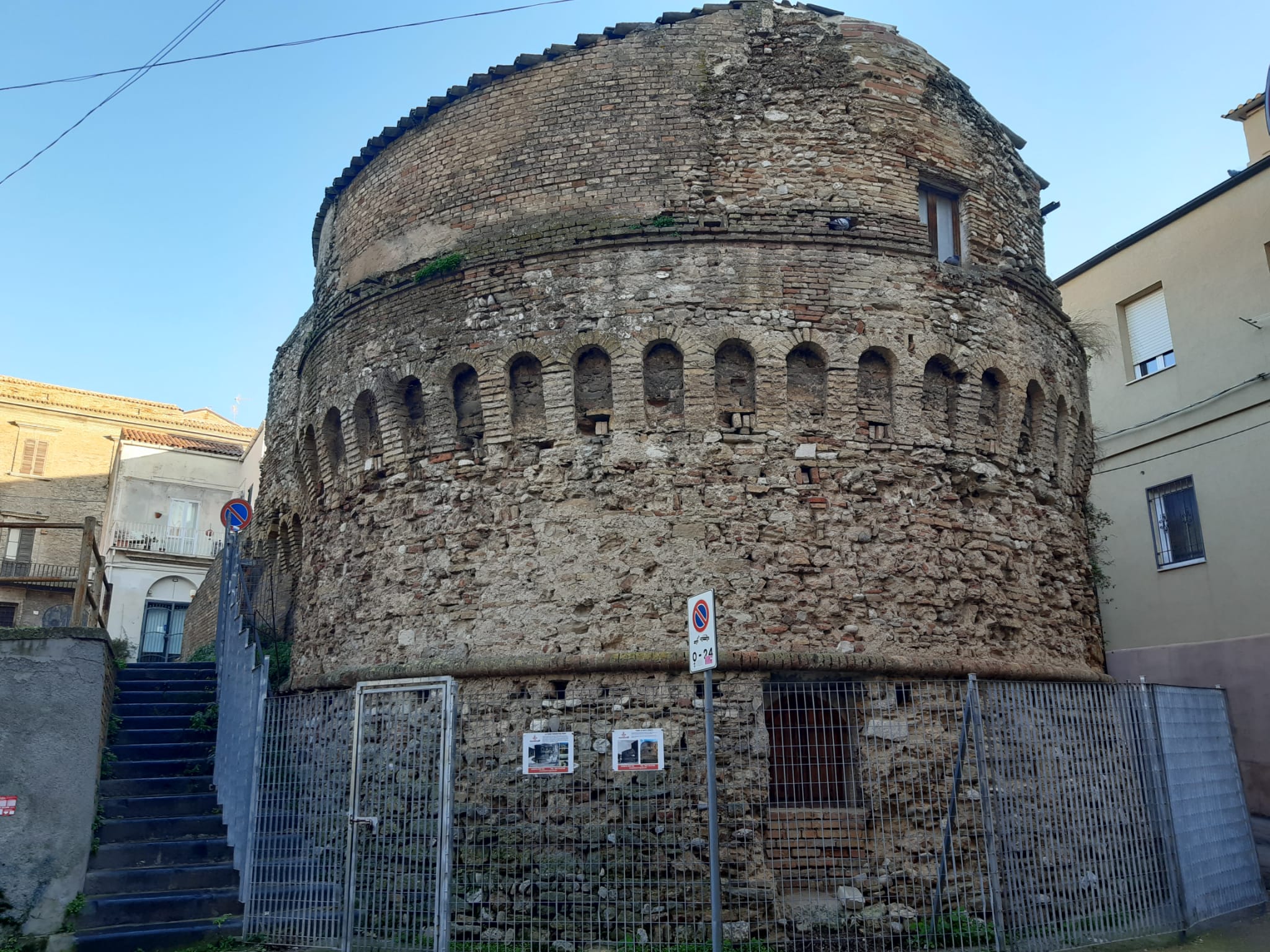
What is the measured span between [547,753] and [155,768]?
4077 millimetres

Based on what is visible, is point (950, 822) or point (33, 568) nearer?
point (950, 822)

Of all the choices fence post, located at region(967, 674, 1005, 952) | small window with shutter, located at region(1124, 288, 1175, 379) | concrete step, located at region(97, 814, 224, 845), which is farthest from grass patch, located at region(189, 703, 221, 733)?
small window with shutter, located at region(1124, 288, 1175, 379)

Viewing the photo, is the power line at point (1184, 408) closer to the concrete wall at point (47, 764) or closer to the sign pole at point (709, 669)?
the sign pole at point (709, 669)

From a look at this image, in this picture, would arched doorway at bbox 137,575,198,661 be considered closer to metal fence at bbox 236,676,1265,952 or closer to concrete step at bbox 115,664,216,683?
concrete step at bbox 115,664,216,683

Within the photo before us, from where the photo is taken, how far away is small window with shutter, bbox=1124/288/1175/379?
16188 millimetres

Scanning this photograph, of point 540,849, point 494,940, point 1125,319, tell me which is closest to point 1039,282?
point 1125,319

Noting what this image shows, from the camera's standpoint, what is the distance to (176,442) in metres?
30.6

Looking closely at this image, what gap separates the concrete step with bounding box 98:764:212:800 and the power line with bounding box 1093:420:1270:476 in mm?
13783

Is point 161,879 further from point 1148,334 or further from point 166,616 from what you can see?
point 166,616

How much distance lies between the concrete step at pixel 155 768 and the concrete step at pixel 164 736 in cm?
41

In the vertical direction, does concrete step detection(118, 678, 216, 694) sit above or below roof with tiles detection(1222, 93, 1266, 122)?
below

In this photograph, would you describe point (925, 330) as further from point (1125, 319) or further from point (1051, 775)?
point (1125, 319)

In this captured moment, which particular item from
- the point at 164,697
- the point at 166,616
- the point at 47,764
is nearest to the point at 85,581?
the point at 47,764

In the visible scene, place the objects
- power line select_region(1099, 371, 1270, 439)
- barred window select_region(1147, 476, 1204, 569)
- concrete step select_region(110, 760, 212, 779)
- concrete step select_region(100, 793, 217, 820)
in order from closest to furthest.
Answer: concrete step select_region(100, 793, 217, 820)
concrete step select_region(110, 760, 212, 779)
power line select_region(1099, 371, 1270, 439)
barred window select_region(1147, 476, 1204, 569)
